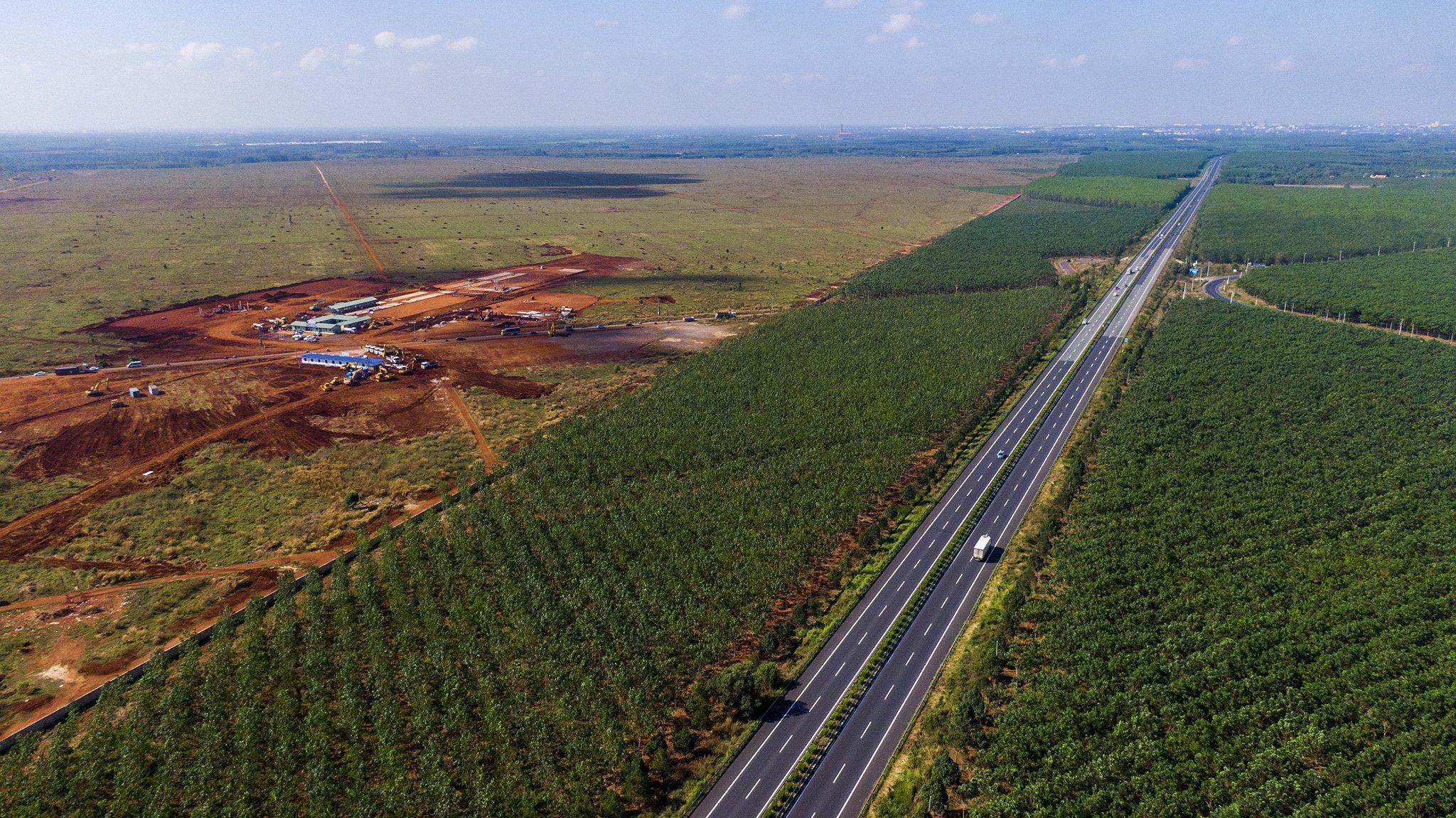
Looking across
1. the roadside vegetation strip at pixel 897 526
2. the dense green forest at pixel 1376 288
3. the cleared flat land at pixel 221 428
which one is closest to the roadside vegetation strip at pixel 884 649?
the roadside vegetation strip at pixel 897 526

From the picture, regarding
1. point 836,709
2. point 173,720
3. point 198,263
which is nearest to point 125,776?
point 173,720

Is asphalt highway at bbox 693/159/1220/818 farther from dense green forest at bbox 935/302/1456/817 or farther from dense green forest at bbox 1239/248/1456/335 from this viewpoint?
dense green forest at bbox 1239/248/1456/335

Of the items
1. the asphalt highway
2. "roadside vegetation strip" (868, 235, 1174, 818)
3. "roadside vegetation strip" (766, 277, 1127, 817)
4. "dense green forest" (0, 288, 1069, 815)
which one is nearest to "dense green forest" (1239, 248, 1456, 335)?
the asphalt highway

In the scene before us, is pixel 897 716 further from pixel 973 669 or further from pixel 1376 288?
pixel 1376 288

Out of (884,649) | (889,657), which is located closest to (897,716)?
(889,657)

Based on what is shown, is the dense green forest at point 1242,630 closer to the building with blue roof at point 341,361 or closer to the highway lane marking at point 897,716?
the highway lane marking at point 897,716

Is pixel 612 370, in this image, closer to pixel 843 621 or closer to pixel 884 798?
pixel 843 621
